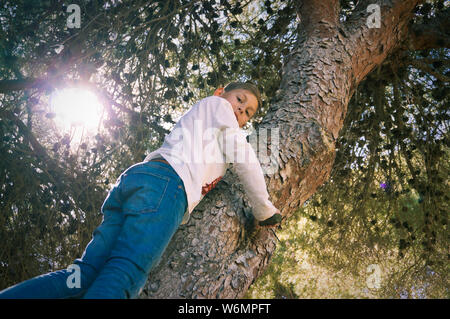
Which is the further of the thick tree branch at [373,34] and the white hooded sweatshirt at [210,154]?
the thick tree branch at [373,34]

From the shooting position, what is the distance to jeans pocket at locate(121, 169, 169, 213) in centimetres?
127

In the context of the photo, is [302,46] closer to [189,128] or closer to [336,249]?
[189,128]

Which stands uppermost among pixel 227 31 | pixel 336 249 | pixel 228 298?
pixel 227 31

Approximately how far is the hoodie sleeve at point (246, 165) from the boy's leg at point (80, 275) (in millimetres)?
557

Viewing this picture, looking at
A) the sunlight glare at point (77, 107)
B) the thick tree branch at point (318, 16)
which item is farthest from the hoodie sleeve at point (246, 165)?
the sunlight glare at point (77, 107)

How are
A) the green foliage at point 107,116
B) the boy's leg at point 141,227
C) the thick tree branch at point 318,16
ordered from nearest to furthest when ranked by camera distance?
the boy's leg at point 141,227, the thick tree branch at point 318,16, the green foliage at point 107,116

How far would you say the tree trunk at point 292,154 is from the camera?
1.25 m

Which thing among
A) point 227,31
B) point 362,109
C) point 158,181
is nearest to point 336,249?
point 362,109

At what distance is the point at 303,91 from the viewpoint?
2104 mm

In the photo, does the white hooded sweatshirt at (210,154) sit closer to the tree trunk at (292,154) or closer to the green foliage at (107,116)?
the tree trunk at (292,154)

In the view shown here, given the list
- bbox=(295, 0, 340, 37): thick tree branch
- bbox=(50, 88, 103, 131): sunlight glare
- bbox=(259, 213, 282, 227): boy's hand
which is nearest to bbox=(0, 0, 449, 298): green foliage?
bbox=(50, 88, 103, 131): sunlight glare

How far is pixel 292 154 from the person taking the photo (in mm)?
1757

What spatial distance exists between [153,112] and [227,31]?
4.78 feet

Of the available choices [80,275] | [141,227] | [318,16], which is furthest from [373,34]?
[80,275]
